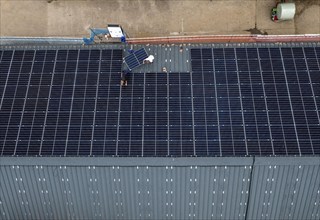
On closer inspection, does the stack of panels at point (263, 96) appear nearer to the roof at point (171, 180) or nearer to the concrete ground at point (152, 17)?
the roof at point (171, 180)

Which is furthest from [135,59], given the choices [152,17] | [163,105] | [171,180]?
[171,180]

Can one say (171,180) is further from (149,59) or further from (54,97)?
(54,97)

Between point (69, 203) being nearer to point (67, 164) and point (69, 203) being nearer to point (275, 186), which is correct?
point (67, 164)

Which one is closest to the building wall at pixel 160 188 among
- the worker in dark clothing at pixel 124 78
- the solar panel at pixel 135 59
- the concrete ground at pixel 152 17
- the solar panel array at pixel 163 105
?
the solar panel array at pixel 163 105

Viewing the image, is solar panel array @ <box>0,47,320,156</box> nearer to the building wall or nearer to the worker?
the building wall

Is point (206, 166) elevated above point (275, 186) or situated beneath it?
elevated above

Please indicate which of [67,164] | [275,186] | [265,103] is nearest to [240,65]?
[265,103]

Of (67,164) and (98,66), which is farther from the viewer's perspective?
(98,66)
